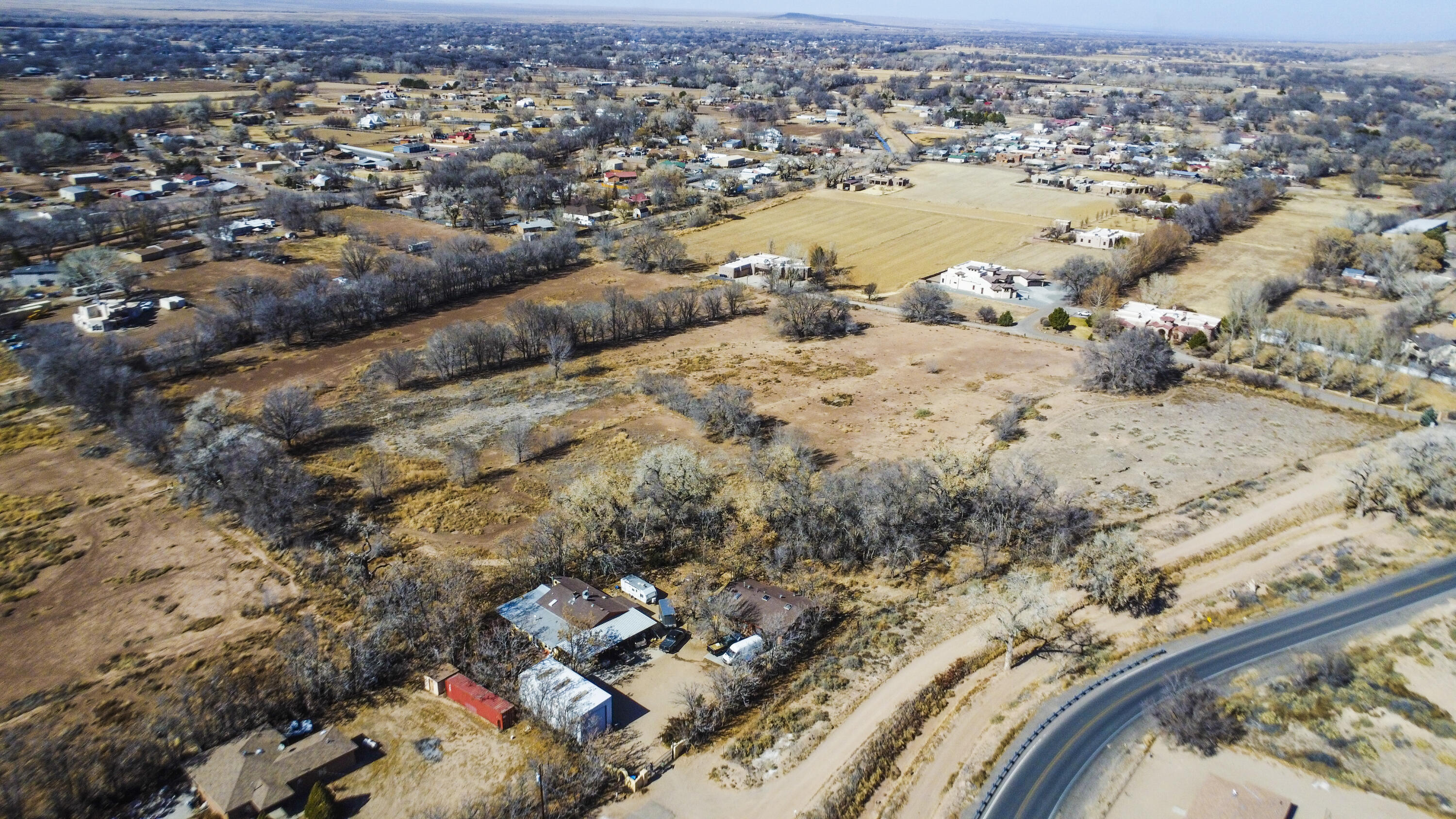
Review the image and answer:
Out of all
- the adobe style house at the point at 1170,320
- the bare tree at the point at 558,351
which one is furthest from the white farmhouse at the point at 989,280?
the bare tree at the point at 558,351

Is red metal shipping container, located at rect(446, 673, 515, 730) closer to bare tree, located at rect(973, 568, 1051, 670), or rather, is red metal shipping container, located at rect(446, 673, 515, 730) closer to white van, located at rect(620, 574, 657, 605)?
white van, located at rect(620, 574, 657, 605)

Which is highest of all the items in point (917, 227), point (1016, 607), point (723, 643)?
point (917, 227)

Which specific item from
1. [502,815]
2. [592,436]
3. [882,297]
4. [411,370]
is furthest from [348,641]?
[882,297]

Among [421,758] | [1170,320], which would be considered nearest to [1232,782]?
[421,758]

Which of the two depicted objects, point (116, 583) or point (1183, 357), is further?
point (1183, 357)

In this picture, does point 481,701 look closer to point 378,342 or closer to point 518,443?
point 518,443

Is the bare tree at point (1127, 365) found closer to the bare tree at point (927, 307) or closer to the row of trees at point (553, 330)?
the bare tree at point (927, 307)
